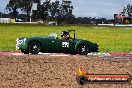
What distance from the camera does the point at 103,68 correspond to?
1537 centimetres

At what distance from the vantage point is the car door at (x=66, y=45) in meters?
21.3

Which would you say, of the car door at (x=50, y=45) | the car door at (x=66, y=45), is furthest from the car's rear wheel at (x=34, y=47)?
the car door at (x=66, y=45)

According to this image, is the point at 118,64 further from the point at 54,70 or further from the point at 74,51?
the point at 74,51

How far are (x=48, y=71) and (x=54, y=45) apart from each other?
712 cm

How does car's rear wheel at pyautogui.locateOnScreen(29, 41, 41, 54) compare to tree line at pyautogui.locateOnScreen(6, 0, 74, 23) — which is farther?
tree line at pyautogui.locateOnScreen(6, 0, 74, 23)

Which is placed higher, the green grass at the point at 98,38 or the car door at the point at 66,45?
the car door at the point at 66,45

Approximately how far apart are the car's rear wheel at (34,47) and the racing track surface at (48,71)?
119 inches

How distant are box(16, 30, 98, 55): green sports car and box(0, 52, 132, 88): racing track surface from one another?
9.90ft

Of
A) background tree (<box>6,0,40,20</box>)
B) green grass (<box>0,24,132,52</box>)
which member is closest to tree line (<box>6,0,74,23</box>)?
background tree (<box>6,0,40,20</box>)

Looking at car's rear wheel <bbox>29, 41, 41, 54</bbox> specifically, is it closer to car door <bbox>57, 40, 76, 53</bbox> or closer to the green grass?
car door <bbox>57, 40, 76, 53</bbox>

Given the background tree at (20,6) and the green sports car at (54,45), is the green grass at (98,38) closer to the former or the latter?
the green sports car at (54,45)

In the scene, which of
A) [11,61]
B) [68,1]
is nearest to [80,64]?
[11,61]

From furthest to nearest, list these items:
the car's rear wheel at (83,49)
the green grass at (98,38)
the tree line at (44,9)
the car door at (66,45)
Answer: the tree line at (44,9) < the green grass at (98,38) < the car's rear wheel at (83,49) < the car door at (66,45)

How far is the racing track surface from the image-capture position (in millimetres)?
11539
